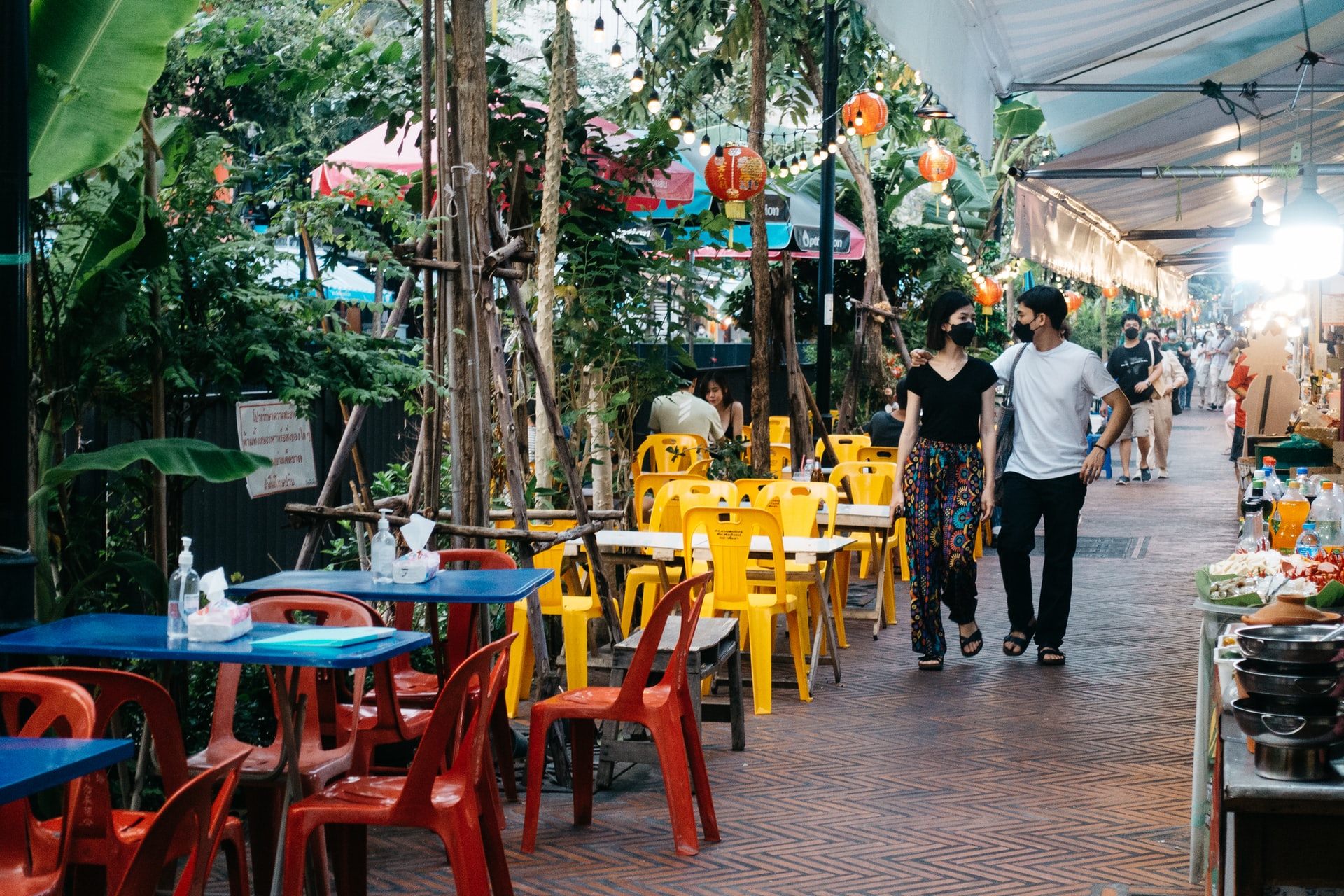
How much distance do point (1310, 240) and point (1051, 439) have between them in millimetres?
2880

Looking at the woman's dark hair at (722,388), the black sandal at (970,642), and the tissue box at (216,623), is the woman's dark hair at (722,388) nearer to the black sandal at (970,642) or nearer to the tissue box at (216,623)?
the black sandal at (970,642)

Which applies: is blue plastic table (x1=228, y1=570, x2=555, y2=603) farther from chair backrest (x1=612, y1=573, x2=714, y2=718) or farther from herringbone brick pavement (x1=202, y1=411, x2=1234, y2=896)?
herringbone brick pavement (x1=202, y1=411, x2=1234, y2=896)

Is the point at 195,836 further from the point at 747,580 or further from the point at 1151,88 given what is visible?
the point at 1151,88

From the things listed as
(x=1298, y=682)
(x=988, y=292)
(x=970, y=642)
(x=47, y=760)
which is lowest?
(x=970, y=642)

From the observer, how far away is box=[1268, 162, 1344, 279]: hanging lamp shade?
31.1 ft

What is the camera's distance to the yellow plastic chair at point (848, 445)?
13.1 meters

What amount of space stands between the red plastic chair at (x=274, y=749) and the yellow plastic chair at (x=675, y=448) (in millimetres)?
6836

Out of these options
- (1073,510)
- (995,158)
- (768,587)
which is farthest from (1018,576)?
(995,158)

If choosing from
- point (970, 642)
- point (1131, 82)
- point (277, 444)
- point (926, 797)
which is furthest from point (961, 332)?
point (277, 444)

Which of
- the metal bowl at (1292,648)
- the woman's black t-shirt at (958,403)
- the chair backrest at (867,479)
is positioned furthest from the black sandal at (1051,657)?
the metal bowl at (1292,648)

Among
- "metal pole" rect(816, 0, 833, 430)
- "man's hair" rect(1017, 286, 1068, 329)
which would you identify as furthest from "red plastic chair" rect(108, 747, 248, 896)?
"metal pole" rect(816, 0, 833, 430)

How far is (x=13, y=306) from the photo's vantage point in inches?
165

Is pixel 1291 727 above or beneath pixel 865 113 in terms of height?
beneath

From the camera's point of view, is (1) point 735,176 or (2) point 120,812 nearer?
(2) point 120,812
